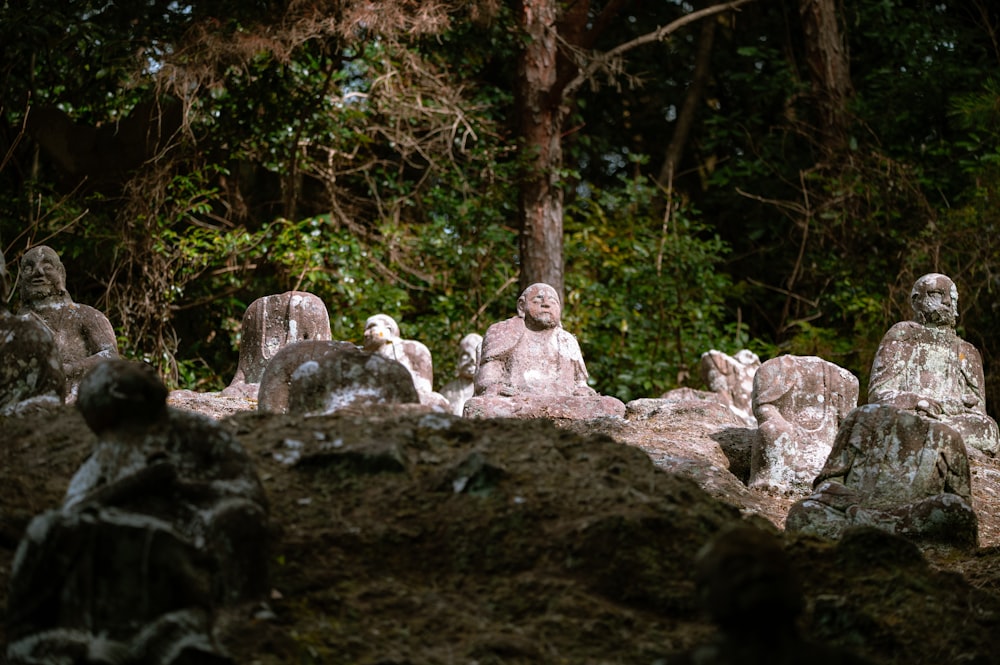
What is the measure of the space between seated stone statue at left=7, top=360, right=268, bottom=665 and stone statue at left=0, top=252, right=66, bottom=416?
247cm

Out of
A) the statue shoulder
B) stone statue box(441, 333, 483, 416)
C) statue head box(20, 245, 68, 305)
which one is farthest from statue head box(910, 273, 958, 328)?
statue head box(20, 245, 68, 305)

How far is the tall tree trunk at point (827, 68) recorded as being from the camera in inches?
782

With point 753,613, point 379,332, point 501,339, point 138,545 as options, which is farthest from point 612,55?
point 753,613

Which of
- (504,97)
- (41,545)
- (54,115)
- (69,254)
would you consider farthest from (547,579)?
(504,97)

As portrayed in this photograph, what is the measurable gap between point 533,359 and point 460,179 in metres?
6.70

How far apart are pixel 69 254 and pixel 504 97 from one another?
645cm

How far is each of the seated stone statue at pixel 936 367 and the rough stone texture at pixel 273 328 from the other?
15.4ft

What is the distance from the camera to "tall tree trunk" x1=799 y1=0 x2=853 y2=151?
19.9m

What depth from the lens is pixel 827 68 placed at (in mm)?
20094

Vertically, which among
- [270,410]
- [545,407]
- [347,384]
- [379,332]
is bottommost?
[270,410]

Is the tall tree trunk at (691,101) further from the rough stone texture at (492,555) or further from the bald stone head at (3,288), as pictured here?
the rough stone texture at (492,555)

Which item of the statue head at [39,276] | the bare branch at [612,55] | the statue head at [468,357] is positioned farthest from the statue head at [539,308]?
the bare branch at [612,55]

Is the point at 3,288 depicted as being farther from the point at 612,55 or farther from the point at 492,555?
the point at 612,55

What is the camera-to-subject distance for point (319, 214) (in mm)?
18875
